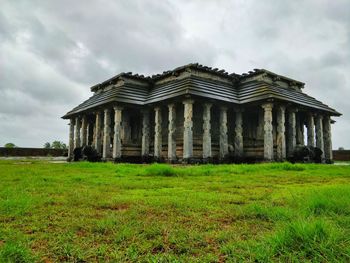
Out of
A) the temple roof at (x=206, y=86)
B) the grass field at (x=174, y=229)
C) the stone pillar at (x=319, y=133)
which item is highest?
the temple roof at (x=206, y=86)

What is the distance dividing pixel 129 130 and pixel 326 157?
1615cm

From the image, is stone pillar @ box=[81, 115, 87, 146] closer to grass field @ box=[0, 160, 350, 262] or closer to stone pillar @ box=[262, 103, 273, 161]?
stone pillar @ box=[262, 103, 273, 161]

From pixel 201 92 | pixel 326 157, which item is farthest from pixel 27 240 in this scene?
pixel 326 157

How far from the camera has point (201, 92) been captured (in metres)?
16.8

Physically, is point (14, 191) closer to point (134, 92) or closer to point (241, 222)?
point (241, 222)

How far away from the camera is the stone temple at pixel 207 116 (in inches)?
687

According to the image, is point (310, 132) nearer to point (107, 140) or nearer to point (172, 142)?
point (172, 142)

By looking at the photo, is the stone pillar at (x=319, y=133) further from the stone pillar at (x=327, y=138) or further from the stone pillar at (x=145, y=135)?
the stone pillar at (x=145, y=135)

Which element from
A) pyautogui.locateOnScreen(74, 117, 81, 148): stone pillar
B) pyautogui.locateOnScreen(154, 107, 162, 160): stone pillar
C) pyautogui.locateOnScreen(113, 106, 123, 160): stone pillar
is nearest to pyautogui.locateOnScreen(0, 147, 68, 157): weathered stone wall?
pyautogui.locateOnScreen(74, 117, 81, 148): stone pillar

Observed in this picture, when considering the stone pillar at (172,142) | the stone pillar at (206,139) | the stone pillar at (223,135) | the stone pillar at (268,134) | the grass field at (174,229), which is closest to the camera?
the grass field at (174,229)

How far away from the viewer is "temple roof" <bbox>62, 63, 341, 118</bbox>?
17.6 metres

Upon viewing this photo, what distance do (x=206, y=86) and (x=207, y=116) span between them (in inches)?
80.3

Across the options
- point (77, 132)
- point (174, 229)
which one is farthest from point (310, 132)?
point (174, 229)

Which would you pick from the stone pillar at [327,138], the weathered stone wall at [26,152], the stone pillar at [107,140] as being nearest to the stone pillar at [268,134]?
the stone pillar at [327,138]
